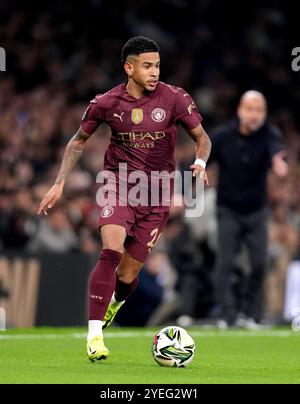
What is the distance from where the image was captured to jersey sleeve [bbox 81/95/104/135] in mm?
9141

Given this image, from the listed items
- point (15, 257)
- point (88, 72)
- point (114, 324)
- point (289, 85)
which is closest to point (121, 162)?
point (15, 257)

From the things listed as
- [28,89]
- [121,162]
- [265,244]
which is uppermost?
[28,89]

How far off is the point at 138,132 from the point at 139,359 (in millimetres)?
1732

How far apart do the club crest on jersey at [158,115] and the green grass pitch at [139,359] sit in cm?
183

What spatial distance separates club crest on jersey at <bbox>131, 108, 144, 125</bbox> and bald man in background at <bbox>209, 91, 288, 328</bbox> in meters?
4.75

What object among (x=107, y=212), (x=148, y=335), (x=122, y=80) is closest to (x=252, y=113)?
(x=148, y=335)

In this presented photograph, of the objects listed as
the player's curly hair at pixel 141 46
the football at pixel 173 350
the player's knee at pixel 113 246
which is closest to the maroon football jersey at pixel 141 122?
the player's curly hair at pixel 141 46

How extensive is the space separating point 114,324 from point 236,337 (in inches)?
107

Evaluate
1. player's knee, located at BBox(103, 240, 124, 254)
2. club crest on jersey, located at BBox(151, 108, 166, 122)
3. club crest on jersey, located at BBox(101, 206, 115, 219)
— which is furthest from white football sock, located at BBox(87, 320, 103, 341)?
club crest on jersey, located at BBox(151, 108, 166, 122)

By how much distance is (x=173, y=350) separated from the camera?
28.0 ft

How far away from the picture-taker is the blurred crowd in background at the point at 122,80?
15312 mm

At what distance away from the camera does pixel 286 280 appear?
52.7 ft

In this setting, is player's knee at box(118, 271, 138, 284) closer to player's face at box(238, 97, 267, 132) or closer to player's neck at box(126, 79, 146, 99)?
player's neck at box(126, 79, 146, 99)
